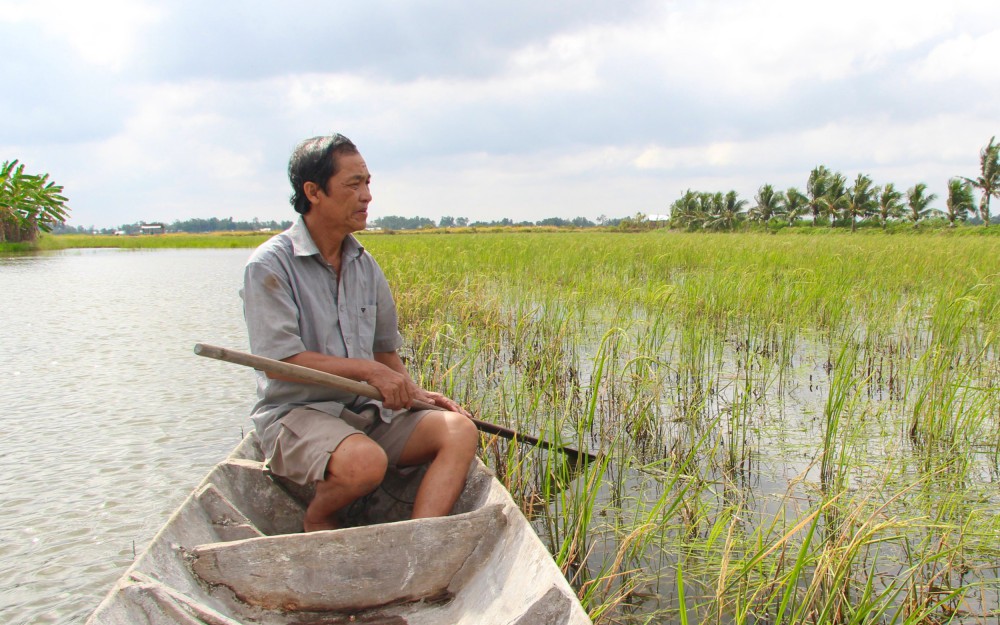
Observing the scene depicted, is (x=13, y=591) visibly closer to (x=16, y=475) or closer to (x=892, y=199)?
(x=16, y=475)

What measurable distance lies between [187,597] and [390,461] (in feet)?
2.67

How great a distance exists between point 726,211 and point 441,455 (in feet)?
134

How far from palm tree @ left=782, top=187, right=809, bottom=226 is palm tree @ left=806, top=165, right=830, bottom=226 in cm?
51

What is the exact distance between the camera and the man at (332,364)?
1925mm

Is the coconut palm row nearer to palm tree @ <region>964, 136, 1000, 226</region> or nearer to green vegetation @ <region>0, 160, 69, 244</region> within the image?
palm tree @ <region>964, 136, 1000, 226</region>

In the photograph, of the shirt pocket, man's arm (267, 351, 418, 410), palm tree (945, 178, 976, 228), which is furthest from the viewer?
palm tree (945, 178, 976, 228)

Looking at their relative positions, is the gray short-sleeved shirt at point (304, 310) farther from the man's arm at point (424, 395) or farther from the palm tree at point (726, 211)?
the palm tree at point (726, 211)

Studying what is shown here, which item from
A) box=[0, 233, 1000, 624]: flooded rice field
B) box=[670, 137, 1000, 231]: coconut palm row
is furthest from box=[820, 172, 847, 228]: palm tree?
box=[0, 233, 1000, 624]: flooded rice field

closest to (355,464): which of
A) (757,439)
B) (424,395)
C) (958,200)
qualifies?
(424,395)

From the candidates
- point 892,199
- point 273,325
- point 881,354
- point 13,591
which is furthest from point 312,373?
point 892,199

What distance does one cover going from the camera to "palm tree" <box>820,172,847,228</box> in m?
35.8

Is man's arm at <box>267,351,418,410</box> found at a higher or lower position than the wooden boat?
higher

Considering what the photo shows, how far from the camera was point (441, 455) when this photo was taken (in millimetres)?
2037

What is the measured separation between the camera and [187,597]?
1471mm
